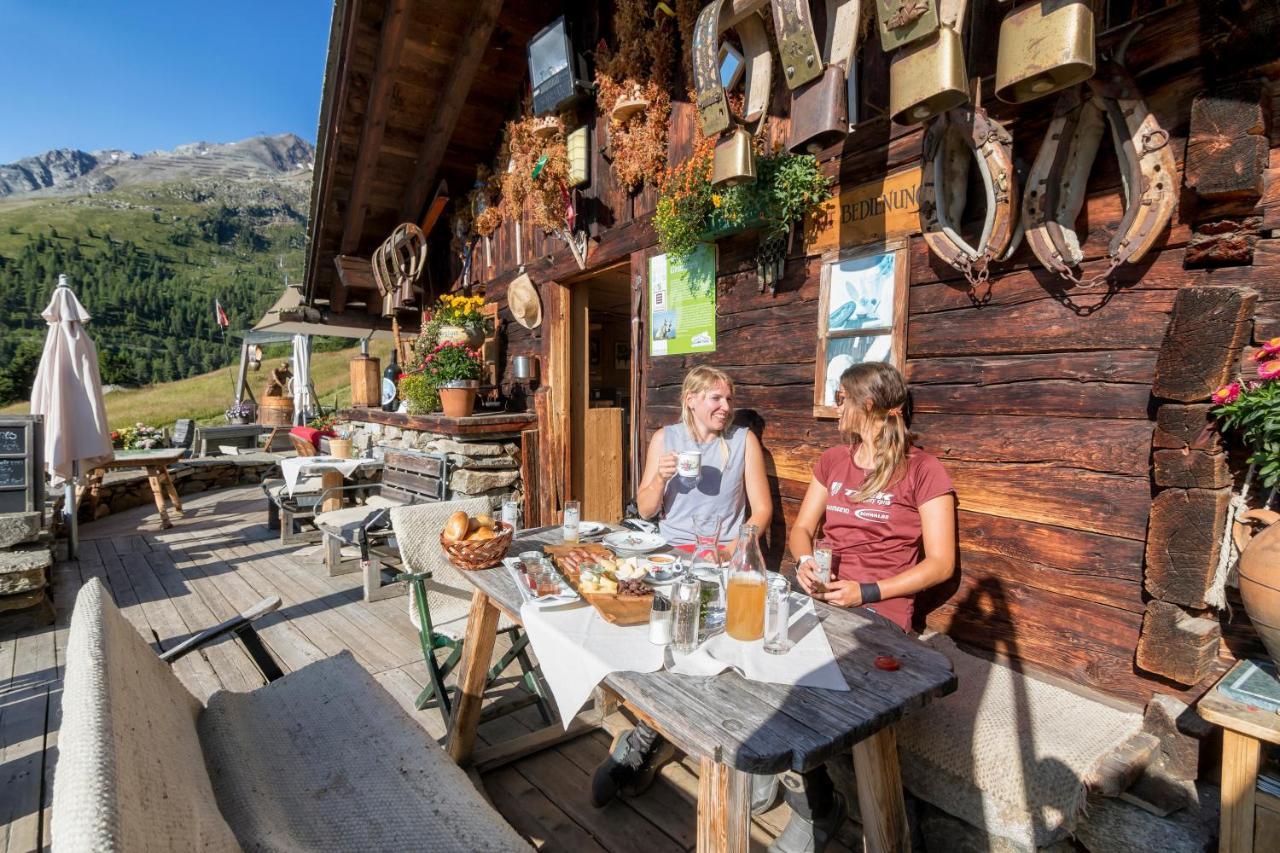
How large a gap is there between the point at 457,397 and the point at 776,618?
3.89 m

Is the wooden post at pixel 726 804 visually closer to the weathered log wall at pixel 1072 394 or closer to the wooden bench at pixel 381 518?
the weathered log wall at pixel 1072 394

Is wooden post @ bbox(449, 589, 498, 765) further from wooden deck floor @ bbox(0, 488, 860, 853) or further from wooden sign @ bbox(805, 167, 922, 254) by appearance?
wooden sign @ bbox(805, 167, 922, 254)

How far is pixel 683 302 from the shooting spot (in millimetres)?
3502

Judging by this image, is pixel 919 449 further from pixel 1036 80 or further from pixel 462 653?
pixel 462 653

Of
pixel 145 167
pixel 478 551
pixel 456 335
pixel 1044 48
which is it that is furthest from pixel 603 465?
pixel 145 167

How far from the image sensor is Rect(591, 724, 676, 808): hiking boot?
2.04m

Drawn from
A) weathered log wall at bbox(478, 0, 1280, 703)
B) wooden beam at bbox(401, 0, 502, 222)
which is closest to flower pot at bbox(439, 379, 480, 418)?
wooden beam at bbox(401, 0, 502, 222)

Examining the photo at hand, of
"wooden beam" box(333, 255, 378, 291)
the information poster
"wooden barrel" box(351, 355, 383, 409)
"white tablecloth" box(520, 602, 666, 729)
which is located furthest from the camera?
"wooden beam" box(333, 255, 378, 291)

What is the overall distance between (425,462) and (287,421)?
10126 millimetres

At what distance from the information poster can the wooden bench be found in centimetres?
207

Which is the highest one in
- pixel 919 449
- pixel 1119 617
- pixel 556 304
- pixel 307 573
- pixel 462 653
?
pixel 556 304

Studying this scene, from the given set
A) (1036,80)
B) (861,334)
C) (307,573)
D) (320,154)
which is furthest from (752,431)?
(320,154)

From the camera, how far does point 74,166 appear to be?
129375 mm

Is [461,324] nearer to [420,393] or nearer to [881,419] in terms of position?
[420,393]
